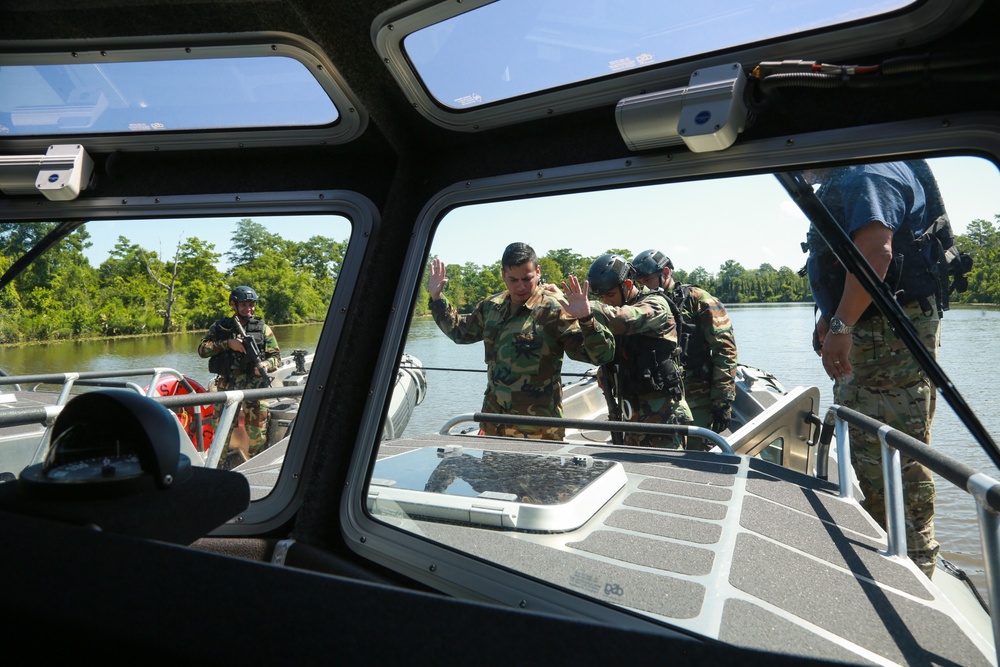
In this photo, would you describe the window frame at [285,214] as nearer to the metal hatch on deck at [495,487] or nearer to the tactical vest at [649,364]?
the metal hatch on deck at [495,487]

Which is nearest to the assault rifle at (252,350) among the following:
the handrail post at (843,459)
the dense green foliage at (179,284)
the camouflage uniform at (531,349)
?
the dense green foliage at (179,284)

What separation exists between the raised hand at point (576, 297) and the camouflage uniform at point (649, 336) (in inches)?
24.0

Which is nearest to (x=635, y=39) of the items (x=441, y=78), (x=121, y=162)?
(x=441, y=78)

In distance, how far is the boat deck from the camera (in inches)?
52.4

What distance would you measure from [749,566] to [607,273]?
2371mm

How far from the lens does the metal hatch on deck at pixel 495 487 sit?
1.76 meters

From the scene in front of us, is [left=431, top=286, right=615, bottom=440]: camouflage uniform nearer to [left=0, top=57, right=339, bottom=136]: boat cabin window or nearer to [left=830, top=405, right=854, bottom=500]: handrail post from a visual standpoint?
[left=830, top=405, right=854, bottom=500]: handrail post

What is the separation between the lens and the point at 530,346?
3.38m

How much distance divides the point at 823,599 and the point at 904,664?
0.21 m

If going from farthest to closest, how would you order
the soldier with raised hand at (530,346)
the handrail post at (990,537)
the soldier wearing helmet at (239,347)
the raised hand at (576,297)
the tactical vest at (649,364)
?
the tactical vest at (649,364)
the soldier wearing helmet at (239,347)
the soldier with raised hand at (530,346)
the raised hand at (576,297)
the handrail post at (990,537)

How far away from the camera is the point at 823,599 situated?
4.77 ft

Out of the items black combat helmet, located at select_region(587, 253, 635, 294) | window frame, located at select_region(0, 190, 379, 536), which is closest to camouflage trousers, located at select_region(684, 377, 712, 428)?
black combat helmet, located at select_region(587, 253, 635, 294)

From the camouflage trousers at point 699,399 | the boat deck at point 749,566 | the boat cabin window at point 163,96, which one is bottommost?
the boat deck at point 749,566

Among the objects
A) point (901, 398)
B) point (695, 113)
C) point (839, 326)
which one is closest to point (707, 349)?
point (901, 398)
